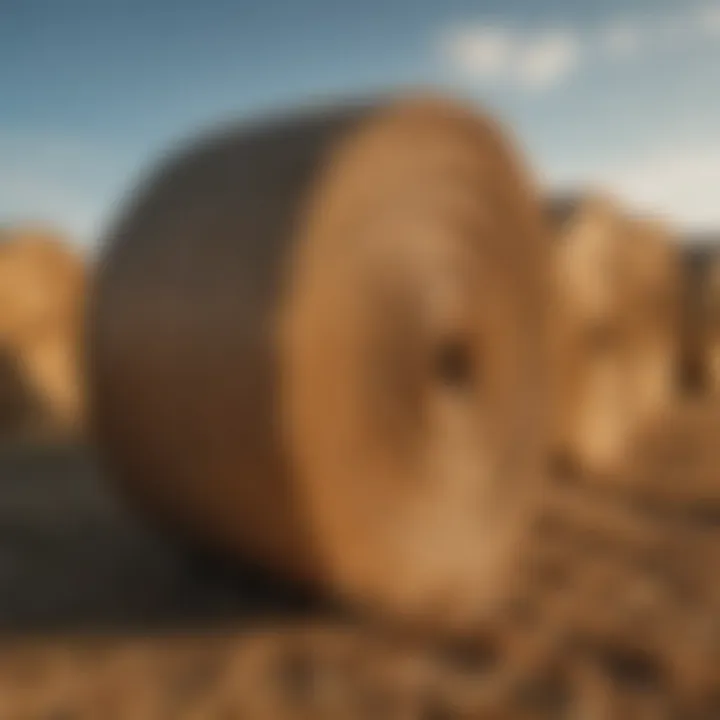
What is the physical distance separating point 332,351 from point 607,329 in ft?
10.1

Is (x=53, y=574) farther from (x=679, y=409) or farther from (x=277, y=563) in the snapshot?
(x=679, y=409)

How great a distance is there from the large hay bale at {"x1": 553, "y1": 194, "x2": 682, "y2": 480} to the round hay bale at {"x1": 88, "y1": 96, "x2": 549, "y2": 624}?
1.42 metres

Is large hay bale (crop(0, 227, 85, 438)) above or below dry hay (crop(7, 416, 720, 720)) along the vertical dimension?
above

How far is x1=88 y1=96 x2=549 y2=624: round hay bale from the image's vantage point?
8.72ft

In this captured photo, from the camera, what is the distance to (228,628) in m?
2.90

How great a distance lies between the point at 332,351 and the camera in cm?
281

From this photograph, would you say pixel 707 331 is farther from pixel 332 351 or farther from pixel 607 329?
pixel 332 351

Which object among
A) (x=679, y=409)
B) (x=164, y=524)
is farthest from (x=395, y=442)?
(x=679, y=409)

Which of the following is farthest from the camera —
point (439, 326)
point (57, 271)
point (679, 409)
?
point (57, 271)

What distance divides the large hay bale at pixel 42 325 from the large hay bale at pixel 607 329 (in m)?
3.36

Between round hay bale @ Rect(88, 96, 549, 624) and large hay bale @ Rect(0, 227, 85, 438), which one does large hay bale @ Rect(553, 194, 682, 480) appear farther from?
large hay bale @ Rect(0, 227, 85, 438)

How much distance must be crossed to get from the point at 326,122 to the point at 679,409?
506 cm

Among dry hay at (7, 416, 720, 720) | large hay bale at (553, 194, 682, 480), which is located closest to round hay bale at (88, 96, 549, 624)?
dry hay at (7, 416, 720, 720)

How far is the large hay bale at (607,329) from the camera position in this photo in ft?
17.2
